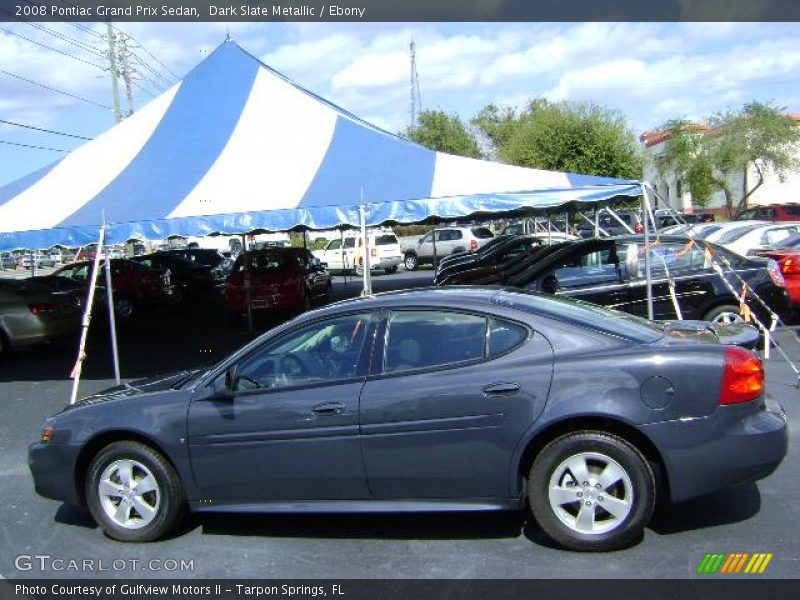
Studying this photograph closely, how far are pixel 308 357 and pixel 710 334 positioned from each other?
2590 millimetres

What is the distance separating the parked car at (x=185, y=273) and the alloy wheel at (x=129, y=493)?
18471 mm

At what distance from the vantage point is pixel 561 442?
447cm

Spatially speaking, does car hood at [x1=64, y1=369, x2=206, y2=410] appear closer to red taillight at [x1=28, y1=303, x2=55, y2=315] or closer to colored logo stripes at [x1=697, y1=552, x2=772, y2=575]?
colored logo stripes at [x1=697, y1=552, x2=772, y2=575]

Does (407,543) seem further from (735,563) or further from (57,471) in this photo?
(57,471)

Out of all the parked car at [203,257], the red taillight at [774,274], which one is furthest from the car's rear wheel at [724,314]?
the parked car at [203,257]

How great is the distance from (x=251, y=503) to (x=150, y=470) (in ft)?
2.23

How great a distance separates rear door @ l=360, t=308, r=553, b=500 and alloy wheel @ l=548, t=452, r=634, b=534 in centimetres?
30

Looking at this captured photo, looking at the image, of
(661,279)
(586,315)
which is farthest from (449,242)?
(586,315)

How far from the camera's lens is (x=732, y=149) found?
3809 centimetres

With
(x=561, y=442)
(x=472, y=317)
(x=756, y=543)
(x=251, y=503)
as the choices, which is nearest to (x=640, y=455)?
(x=561, y=442)

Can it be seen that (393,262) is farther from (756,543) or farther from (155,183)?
(756,543)

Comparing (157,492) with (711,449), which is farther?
(157,492)

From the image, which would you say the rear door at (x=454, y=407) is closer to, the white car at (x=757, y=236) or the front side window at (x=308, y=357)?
the front side window at (x=308, y=357)

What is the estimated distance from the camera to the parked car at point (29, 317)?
13.6 m
